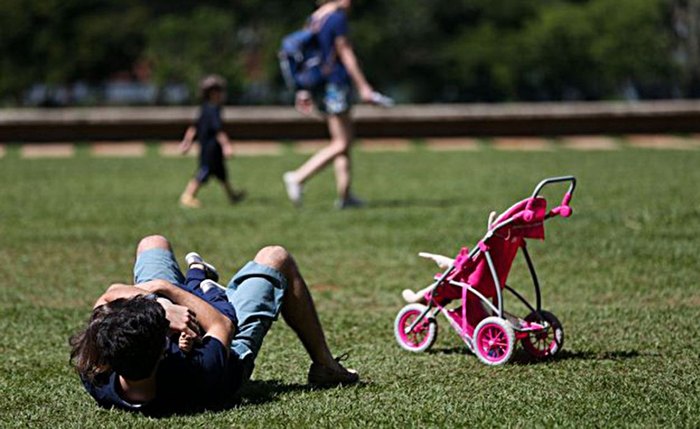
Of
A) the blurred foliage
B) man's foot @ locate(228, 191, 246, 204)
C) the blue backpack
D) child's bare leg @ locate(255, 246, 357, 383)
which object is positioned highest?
child's bare leg @ locate(255, 246, 357, 383)

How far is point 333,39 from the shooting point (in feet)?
41.7

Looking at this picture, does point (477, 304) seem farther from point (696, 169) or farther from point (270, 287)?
point (696, 169)

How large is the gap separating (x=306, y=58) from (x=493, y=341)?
7.01m

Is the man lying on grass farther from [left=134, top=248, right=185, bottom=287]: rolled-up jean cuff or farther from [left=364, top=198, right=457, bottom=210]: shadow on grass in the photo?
[left=364, top=198, right=457, bottom=210]: shadow on grass

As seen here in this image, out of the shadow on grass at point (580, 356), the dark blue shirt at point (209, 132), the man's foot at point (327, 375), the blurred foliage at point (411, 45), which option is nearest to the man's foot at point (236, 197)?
the dark blue shirt at point (209, 132)

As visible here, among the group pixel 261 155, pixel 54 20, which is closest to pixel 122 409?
pixel 261 155

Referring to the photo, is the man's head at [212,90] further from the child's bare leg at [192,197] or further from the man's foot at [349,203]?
the man's foot at [349,203]

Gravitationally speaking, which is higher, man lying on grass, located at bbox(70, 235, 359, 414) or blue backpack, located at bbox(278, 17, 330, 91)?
man lying on grass, located at bbox(70, 235, 359, 414)

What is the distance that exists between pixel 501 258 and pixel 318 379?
111 centimetres

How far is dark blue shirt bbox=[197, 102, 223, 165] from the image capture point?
13.9m

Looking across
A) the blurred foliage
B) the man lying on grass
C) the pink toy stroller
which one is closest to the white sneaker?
the man lying on grass

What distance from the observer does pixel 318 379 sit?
5879 mm

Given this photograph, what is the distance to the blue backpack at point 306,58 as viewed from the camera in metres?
12.8

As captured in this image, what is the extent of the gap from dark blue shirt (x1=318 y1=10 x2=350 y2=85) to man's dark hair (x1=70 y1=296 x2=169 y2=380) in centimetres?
786
